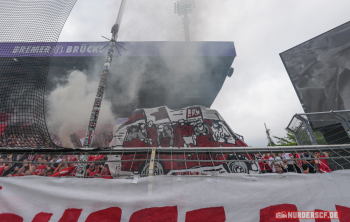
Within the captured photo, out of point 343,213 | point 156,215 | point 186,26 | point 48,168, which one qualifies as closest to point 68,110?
point 48,168

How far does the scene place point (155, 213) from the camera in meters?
1.72

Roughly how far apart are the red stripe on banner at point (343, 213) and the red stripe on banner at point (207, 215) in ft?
4.02

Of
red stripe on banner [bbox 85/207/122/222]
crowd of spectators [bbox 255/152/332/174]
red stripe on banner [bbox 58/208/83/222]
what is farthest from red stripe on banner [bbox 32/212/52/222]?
crowd of spectators [bbox 255/152/332/174]

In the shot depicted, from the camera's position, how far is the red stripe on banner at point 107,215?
Result: 5.60 feet

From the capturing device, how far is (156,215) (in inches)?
67.2

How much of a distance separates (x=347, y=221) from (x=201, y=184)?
5.07 feet

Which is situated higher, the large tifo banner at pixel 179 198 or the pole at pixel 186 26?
the pole at pixel 186 26

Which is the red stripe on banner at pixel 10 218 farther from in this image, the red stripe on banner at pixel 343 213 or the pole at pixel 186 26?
the pole at pixel 186 26

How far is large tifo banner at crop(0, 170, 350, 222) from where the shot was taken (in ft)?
5.65

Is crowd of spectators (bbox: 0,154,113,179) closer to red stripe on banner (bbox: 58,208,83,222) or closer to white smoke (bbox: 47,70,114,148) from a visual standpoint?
red stripe on banner (bbox: 58,208,83,222)

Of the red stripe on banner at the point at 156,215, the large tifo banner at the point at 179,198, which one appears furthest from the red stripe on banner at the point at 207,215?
the red stripe on banner at the point at 156,215

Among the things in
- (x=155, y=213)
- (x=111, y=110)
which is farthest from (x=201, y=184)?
(x=111, y=110)

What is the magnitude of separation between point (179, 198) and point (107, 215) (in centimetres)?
77

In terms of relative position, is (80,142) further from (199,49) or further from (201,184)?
(201,184)
